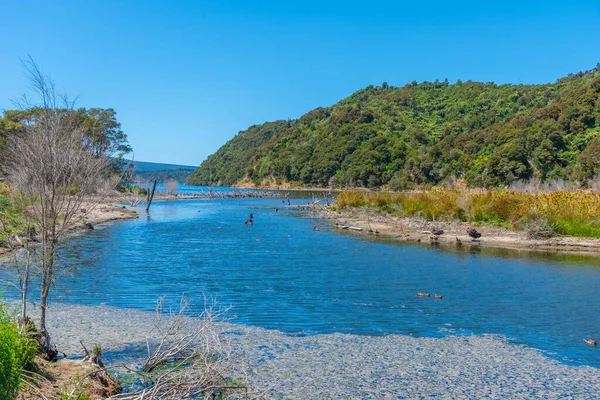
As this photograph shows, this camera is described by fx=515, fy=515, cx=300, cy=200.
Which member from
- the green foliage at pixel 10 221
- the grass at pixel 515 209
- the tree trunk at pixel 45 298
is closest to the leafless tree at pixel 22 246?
the green foliage at pixel 10 221

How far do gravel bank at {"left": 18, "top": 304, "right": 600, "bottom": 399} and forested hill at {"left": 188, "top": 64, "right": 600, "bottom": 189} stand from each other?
197 ft

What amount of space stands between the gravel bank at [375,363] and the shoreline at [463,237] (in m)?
16.4

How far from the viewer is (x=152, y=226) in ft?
126

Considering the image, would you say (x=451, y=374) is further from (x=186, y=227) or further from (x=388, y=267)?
(x=186, y=227)

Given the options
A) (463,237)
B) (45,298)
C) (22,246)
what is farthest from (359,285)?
(463,237)

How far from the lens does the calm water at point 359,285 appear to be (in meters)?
12.7

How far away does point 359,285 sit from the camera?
57.5 feet

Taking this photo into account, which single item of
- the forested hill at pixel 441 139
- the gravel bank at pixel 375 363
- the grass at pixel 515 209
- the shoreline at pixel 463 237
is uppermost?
the forested hill at pixel 441 139

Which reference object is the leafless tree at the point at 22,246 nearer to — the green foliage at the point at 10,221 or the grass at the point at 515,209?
the green foliage at the point at 10,221

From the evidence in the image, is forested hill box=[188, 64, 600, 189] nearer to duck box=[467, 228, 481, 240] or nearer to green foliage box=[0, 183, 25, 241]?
duck box=[467, 228, 481, 240]

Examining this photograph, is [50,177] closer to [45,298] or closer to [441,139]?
[45,298]

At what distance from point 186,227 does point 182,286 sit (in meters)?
21.8

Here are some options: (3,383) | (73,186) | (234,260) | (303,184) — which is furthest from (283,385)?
(303,184)

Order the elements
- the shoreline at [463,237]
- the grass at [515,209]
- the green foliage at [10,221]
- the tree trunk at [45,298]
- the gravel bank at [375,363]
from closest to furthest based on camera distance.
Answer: the gravel bank at [375,363] < the tree trunk at [45,298] < the green foliage at [10,221] < the shoreline at [463,237] < the grass at [515,209]
